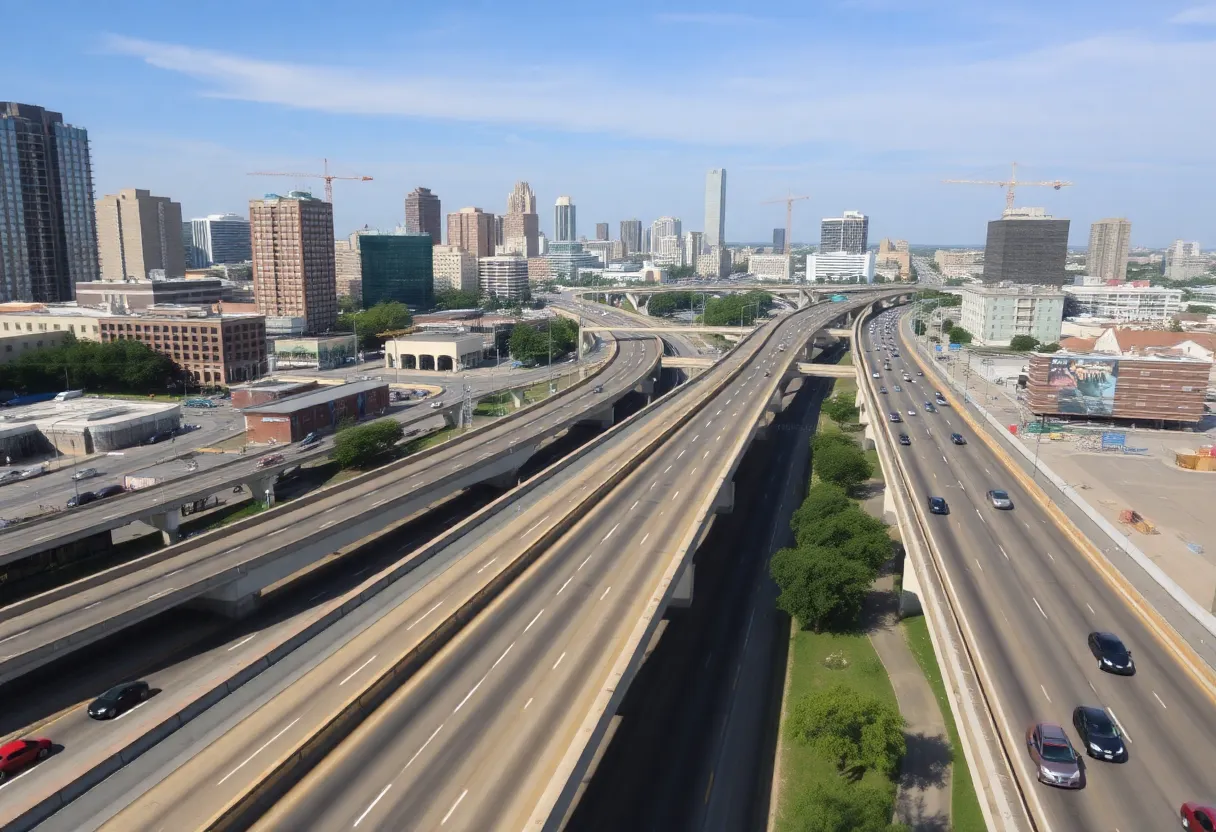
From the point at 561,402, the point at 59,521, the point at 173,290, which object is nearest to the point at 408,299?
the point at 173,290

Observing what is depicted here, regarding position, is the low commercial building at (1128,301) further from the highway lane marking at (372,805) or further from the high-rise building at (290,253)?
the highway lane marking at (372,805)

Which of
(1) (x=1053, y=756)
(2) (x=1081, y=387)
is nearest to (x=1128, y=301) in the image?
(2) (x=1081, y=387)

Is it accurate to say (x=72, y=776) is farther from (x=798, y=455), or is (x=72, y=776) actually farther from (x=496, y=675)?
(x=798, y=455)

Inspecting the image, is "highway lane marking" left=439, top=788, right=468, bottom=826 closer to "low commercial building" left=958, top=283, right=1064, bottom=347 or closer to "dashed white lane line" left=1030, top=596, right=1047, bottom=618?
"dashed white lane line" left=1030, top=596, right=1047, bottom=618

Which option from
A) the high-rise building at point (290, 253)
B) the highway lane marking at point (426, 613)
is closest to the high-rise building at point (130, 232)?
the high-rise building at point (290, 253)

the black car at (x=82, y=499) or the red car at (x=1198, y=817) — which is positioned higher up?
the red car at (x=1198, y=817)
